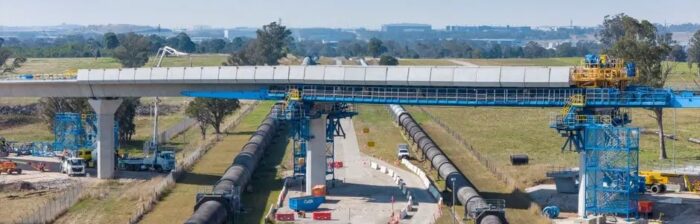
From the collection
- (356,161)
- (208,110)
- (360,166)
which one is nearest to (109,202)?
(360,166)

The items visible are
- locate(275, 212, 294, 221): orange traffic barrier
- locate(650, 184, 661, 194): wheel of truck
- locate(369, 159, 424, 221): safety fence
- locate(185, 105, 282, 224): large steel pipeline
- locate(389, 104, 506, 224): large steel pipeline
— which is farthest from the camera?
locate(650, 184, 661, 194): wheel of truck

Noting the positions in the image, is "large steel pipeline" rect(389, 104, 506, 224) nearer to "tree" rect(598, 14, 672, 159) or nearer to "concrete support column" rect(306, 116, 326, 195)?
"concrete support column" rect(306, 116, 326, 195)

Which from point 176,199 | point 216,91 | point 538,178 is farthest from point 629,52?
point 176,199

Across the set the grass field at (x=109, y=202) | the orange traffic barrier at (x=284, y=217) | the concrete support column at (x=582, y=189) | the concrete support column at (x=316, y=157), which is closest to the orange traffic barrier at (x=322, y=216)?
the orange traffic barrier at (x=284, y=217)

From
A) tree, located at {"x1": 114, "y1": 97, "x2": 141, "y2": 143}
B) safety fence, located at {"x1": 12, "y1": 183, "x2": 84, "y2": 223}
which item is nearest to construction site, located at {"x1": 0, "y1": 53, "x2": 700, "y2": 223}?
safety fence, located at {"x1": 12, "y1": 183, "x2": 84, "y2": 223}

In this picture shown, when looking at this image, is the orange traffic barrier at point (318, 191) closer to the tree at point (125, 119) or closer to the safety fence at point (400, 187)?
the safety fence at point (400, 187)

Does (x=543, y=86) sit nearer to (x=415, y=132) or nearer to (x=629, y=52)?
(x=629, y=52)
